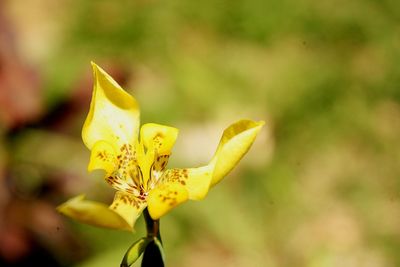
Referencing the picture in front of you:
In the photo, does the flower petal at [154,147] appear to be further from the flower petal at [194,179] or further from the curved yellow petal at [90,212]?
the curved yellow petal at [90,212]

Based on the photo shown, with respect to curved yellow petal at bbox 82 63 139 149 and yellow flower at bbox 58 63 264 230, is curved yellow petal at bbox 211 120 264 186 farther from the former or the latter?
curved yellow petal at bbox 82 63 139 149

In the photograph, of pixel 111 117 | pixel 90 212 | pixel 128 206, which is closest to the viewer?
pixel 90 212

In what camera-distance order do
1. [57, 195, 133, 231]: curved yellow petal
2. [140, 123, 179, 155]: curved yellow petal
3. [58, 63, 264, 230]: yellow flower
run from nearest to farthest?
[57, 195, 133, 231]: curved yellow petal < [58, 63, 264, 230]: yellow flower < [140, 123, 179, 155]: curved yellow petal

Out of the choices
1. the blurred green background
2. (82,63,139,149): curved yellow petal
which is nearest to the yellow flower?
(82,63,139,149): curved yellow petal

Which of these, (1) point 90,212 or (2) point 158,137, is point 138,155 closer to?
(2) point 158,137

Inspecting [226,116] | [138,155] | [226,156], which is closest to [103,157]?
[138,155]

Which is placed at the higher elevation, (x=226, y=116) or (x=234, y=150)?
(x=234, y=150)

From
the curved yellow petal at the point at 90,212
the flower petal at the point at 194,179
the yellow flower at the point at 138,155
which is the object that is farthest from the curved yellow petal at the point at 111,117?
the curved yellow petal at the point at 90,212

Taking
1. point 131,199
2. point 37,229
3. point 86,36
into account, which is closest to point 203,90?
point 86,36
